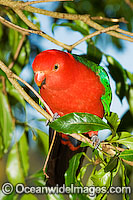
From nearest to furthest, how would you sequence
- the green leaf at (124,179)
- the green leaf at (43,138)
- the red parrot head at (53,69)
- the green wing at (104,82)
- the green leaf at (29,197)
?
the green leaf at (124,179)
the red parrot head at (53,69)
the green leaf at (29,197)
the green wing at (104,82)
the green leaf at (43,138)

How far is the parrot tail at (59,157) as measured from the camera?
1643mm

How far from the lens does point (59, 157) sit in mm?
1745

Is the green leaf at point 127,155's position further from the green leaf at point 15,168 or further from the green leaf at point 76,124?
the green leaf at point 15,168

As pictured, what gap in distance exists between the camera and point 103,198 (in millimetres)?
1287

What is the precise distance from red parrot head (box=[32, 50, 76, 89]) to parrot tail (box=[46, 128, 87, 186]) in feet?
1.03

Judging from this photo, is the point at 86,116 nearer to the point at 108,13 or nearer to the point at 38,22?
the point at 38,22

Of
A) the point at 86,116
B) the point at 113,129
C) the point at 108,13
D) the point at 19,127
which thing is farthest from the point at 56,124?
the point at 108,13

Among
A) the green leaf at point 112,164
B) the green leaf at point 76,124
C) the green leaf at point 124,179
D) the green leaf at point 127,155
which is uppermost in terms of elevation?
the green leaf at point 76,124

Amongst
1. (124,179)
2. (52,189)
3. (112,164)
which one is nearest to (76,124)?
(112,164)

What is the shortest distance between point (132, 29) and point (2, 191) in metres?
1.50

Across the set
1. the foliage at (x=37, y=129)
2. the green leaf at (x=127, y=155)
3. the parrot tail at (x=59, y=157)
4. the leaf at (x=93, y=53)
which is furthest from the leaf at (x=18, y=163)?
the green leaf at (x=127, y=155)

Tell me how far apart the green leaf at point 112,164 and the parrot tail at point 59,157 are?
0.45 m

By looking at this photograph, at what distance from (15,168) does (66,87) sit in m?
0.68

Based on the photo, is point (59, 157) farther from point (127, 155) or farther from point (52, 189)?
point (127, 155)
